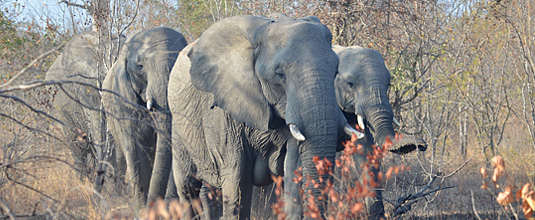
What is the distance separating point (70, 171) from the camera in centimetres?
1031

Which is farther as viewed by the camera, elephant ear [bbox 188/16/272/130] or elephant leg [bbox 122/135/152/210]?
elephant leg [bbox 122/135/152/210]

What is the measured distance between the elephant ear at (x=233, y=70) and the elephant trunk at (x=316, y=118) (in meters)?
0.45

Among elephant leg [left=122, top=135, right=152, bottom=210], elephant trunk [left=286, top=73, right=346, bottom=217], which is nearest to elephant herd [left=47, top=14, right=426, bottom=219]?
elephant trunk [left=286, top=73, right=346, bottom=217]

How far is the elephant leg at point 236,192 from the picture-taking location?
631 cm

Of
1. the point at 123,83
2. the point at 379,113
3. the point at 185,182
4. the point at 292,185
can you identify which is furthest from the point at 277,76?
the point at 123,83

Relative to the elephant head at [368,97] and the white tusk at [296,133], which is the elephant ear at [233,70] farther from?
the elephant head at [368,97]

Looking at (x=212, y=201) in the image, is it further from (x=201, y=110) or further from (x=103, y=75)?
(x=103, y=75)

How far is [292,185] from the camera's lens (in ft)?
19.2

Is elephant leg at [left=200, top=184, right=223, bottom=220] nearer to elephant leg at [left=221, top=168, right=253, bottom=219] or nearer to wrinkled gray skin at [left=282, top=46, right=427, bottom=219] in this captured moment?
elephant leg at [left=221, top=168, right=253, bottom=219]

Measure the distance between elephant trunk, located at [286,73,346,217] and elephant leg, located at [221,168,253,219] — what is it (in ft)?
2.60

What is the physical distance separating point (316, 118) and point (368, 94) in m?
2.38

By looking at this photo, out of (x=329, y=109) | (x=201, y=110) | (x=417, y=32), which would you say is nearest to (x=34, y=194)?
(x=201, y=110)

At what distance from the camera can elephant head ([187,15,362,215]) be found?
18.6 feet

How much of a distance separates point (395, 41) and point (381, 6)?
534 millimetres
